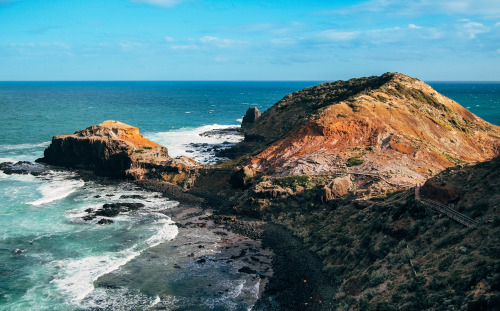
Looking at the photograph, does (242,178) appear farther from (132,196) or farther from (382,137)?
(382,137)

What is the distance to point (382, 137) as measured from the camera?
209ft

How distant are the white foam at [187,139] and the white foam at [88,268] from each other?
41.6m

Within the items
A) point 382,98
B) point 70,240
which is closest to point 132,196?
point 70,240

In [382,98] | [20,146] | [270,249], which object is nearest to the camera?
[270,249]

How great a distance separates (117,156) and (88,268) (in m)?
37.0

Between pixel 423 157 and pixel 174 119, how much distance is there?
110m

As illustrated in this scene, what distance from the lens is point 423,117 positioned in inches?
2904

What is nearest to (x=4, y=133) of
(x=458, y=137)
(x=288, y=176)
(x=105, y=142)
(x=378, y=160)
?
(x=105, y=142)

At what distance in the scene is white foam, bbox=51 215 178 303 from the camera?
1371 inches

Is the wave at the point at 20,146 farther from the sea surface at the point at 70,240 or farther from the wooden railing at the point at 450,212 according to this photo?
the wooden railing at the point at 450,212

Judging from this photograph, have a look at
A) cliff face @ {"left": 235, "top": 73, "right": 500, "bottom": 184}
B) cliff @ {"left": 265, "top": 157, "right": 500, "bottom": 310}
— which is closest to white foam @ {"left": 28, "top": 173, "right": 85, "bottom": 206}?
cliff face @ {"left": 235, "top": 73, "right": 500, "bottom": 184}

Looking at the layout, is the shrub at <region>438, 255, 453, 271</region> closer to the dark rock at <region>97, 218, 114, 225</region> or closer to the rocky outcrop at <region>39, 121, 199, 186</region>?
the dark rock at <region>97, 218, 114, 225</region>

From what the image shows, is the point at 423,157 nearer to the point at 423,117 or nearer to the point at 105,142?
the point at 423,117

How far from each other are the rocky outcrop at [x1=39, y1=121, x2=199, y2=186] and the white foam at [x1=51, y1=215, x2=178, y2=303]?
22.6 m
